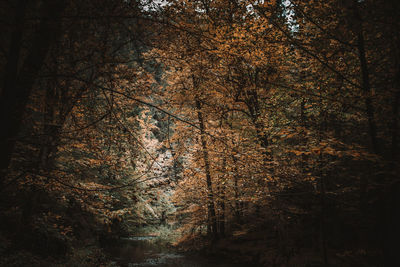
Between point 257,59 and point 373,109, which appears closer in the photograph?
point 373,109

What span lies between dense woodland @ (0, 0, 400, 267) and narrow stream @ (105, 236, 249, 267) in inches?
30.2

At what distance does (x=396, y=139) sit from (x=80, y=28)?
4601 mm

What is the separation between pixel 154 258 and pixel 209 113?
8.09m

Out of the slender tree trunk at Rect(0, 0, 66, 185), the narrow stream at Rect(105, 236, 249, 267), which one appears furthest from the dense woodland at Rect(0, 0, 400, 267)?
the narrow stream at Rect(105, 236, 249, 267)

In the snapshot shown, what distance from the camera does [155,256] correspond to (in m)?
10.5

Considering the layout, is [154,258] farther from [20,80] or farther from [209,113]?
[20,80]

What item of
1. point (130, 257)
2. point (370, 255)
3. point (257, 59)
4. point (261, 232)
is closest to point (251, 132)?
point (257, 59)

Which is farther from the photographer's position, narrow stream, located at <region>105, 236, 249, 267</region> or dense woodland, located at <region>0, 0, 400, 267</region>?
narrow stream, located at <region>105, 236, 249, 267</region>

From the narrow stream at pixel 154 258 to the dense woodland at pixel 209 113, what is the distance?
0.77 m

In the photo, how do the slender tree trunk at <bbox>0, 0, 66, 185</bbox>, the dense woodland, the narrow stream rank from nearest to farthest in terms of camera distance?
the slender tree trunk at <bbox>0, 0, 66, 185</bbox>
the dense woodland
the narrow stream

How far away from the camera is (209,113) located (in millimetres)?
6809

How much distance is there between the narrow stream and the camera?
28.7ft

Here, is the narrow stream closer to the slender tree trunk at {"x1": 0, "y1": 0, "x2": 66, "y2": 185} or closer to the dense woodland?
the dense woodland

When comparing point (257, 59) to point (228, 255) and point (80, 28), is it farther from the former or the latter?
point (228, 255)
